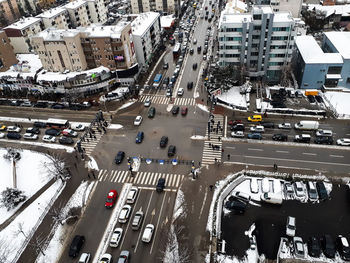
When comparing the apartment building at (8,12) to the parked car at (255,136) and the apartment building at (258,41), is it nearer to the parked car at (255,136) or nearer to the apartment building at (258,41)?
the apartment building at (258,41)

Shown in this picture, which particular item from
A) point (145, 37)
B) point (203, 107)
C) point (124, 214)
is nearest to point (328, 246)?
point (124, 214)

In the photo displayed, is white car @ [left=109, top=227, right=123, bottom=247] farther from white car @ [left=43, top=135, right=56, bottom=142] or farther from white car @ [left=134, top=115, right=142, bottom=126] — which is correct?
white car @ [left=43, top=135, right=56, bottom=142]

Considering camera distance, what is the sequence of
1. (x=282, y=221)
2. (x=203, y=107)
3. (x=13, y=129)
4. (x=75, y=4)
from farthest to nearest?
(x=75, y=4) → (x=203, y=107) → (x=13, y=129) → (x=282, y=221)

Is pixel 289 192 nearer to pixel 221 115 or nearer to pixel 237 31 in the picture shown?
pixel 221 115

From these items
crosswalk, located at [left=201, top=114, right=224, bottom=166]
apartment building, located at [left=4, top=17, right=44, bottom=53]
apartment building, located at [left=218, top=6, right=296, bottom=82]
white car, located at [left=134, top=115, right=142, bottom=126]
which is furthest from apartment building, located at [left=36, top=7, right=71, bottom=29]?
crosswalk, located at [left=201, top=114, right=224, bottom=166]

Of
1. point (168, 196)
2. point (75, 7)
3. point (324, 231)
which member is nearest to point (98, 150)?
point (168, 196)

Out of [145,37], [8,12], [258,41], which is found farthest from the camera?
[8,12]

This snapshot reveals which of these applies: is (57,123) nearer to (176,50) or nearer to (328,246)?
(176,50)
